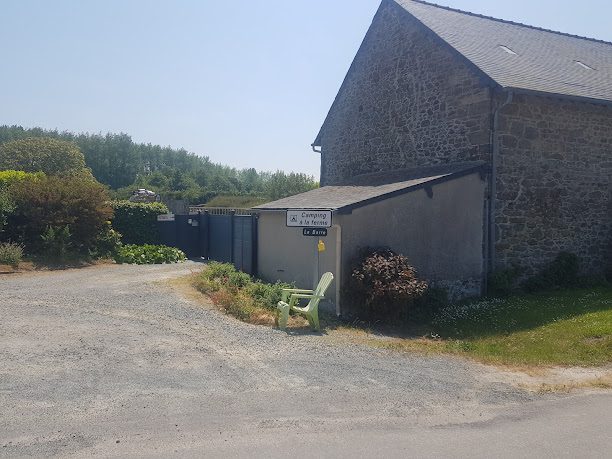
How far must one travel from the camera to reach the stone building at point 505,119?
13.1 meters

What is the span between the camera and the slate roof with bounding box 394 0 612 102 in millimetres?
13383

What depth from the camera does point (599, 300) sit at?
12.1 metres

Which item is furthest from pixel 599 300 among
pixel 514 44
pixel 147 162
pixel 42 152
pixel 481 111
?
pixel 147 162

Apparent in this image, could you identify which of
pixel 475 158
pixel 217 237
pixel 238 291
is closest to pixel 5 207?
pixel 217 237

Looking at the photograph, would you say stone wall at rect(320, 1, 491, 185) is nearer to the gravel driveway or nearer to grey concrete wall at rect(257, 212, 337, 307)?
grey concrete wall at rect(257, 212, 337, 307)

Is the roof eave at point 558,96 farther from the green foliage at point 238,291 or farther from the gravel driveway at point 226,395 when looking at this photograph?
the gravel driveway at point 226,395

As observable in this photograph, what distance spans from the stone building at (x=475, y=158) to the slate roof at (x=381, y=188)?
0.08 metres

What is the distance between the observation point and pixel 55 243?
1752 centimetres

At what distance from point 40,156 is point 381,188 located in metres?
42.3

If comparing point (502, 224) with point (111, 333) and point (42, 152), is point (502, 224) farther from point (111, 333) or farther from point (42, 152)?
point (42, 152)

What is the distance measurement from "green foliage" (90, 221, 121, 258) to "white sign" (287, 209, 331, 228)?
11.2 metres

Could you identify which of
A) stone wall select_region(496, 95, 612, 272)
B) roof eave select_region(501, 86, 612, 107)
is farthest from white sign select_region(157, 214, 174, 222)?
roof eave select_region(501, 86, 612, 107)

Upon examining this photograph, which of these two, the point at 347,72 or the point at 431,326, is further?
the point at 347,72

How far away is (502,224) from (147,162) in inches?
3554
